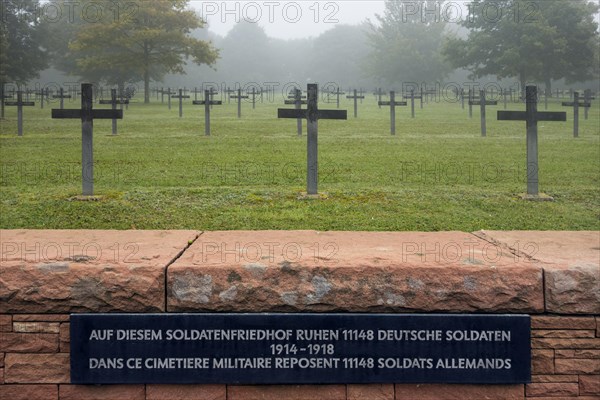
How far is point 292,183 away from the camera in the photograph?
30.2 ft

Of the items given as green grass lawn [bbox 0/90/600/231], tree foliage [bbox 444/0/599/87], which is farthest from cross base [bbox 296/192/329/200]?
tree foliage [bbox 444/0/599/87]

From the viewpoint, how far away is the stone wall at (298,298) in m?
2.94

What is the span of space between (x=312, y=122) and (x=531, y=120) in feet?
9.99

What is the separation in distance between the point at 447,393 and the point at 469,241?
89cm

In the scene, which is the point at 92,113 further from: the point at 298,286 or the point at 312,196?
the point at 298,286

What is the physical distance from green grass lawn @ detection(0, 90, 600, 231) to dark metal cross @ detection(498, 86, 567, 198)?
0.35 m

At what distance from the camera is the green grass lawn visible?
6.84 meters

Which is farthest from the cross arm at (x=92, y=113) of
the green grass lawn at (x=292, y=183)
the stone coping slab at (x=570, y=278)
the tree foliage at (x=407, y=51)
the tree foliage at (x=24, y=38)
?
the tree foliage at (x=407, y=51)

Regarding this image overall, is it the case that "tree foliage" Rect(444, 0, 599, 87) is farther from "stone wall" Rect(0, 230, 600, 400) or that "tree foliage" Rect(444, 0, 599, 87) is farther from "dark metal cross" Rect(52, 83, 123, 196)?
"stone wall" Rect(0, 230, 600, 400)

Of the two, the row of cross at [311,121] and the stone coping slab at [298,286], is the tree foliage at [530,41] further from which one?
the stone coping slab at [298,286]

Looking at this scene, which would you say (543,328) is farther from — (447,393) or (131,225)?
(131,225)

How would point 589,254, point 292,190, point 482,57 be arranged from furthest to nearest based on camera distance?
point 482,57
point 292,190
point 589,254

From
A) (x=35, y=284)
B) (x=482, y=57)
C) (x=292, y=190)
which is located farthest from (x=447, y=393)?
(x=482, y=57)

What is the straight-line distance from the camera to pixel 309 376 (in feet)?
9.65
